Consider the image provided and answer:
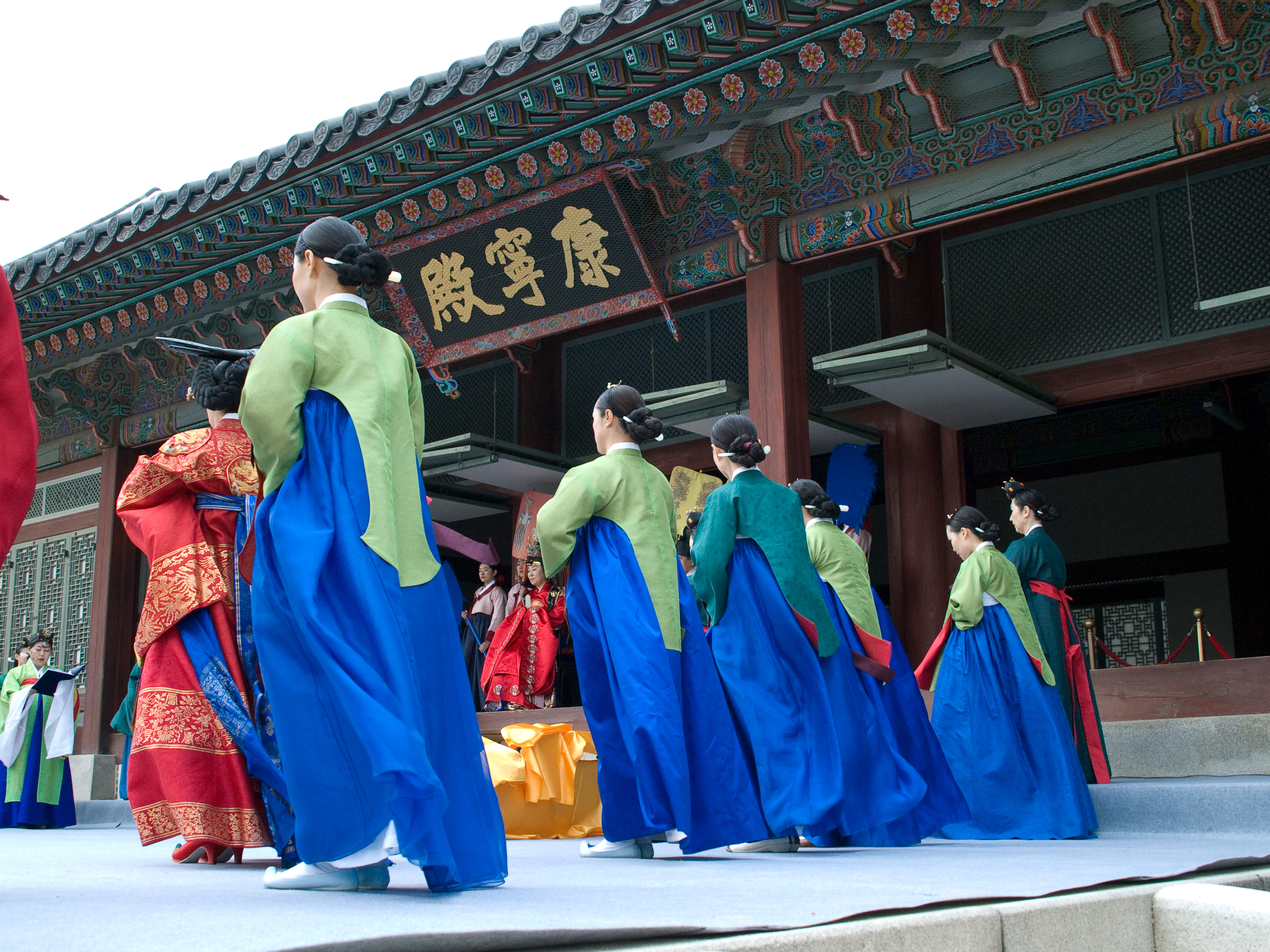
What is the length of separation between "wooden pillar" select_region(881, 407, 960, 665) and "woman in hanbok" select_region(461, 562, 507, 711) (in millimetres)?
3403

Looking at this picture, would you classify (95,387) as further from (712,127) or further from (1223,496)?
(1223,496)

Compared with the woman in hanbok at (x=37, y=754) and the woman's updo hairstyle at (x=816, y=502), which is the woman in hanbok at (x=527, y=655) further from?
the woman's updo hairstyle at (x=816, y=502)

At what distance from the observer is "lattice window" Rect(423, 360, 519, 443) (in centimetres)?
957

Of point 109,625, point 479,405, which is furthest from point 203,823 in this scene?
point 109,625

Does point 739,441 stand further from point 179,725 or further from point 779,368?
point 779,368

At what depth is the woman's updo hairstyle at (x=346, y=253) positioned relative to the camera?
9.21ft

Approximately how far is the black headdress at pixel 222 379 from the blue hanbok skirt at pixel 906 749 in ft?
7.10

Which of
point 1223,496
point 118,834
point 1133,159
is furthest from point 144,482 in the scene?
point 1223,496

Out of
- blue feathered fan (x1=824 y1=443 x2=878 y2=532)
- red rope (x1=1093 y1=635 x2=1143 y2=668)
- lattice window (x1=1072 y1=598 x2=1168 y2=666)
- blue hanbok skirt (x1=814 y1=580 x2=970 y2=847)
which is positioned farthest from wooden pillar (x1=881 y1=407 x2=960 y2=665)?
lattice window (x1=1072 y1=598 x2=1168 y2=666)

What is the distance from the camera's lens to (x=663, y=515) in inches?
157

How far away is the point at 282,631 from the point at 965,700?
3706 millimetres

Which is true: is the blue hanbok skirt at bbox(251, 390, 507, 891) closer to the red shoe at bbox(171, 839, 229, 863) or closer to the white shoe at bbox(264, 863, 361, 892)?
the white shoe at bbox(264, 863, 361, 892)

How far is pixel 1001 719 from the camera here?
5.29 meters

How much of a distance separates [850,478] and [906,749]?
335 cm
